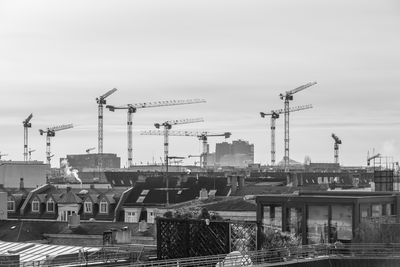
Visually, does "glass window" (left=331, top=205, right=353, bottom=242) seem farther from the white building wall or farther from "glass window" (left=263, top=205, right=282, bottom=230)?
the white building wall

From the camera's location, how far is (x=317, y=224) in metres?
58.9

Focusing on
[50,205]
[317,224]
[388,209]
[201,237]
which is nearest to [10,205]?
A: [50,205]

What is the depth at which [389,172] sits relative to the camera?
234ft

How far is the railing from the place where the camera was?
48.6 metres

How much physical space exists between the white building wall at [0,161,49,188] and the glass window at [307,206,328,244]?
295 feet

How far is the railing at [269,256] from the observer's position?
48.6 meters

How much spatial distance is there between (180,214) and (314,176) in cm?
12334

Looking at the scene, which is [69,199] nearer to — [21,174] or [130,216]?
[130,216]

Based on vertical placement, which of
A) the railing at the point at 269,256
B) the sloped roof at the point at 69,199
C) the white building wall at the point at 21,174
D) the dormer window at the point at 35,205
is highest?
the white building wall at the point at 21,174

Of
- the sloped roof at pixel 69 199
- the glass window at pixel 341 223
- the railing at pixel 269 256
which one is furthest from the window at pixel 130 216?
the glass window at pixel 341 223

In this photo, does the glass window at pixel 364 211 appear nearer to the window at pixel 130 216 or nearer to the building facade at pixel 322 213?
the building facade at pixel 322 213

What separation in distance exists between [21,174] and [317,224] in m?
92.9

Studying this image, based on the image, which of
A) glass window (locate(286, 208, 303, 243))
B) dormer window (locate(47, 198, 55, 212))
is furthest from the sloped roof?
glass window (locate(286, 208, 303, 243))

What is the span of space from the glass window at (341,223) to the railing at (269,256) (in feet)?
9.35
